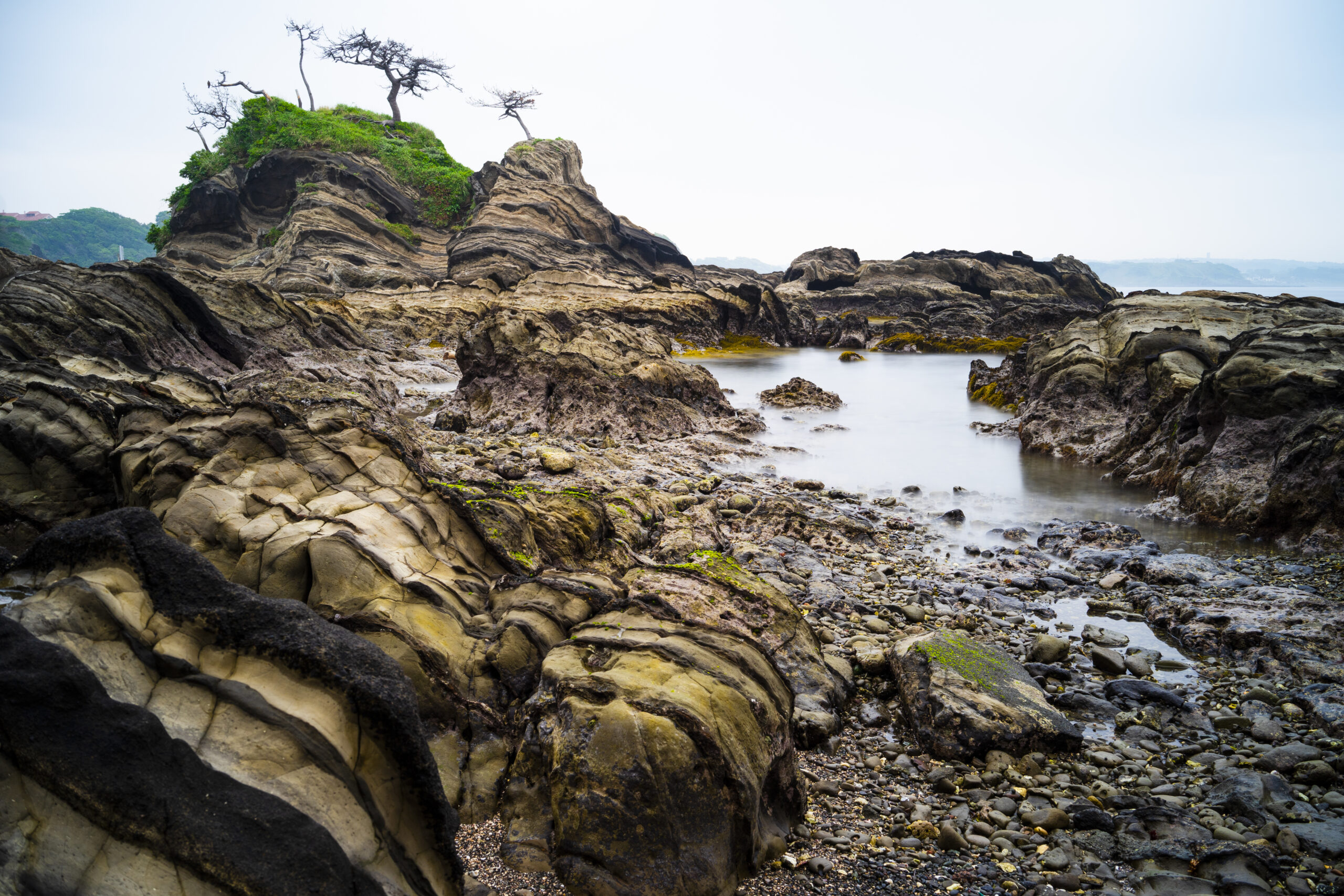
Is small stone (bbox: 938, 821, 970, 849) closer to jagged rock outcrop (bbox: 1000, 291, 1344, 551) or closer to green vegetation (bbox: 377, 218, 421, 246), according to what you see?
jagged rock outcrop (bbox: 1000, 291, 1344, 551)

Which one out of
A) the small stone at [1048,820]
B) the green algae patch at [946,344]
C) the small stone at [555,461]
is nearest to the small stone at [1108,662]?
the small stone at [1048,820]

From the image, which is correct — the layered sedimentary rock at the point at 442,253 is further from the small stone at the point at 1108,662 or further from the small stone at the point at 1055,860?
the small stone at the point at 1055,860

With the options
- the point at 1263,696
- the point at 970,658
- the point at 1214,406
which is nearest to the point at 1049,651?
the point at 970,658

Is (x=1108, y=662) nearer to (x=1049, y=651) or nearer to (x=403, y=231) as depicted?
(x=1049, y=651)

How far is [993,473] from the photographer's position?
16094 mm

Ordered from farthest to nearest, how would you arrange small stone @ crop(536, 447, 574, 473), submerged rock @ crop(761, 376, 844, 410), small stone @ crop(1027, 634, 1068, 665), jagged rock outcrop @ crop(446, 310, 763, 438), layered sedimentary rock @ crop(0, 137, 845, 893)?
submerged rock @ crop(761, 376, 844, 410)
jagged rock outcrop @ crop(446, 310, 763, 438)
small stone @ crop(536, 447, 574, 473)
small stone @ crop(1027, 634, 1068, 665)
layered sedimentary rock @ crop(0, 137, 845, 893)

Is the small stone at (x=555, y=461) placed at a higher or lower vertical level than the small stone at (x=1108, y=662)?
higher

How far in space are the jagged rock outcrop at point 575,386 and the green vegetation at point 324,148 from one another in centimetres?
3758

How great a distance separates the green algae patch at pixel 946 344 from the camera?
45062mm

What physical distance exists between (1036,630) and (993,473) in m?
9.00

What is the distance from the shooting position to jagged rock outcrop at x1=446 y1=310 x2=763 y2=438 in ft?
57.9

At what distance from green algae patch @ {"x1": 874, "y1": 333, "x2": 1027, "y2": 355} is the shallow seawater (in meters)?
15.3

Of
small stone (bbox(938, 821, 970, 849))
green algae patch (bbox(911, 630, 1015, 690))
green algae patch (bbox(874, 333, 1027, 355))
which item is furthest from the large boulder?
green algae patch (bbox(874, 333, 1027, 355))

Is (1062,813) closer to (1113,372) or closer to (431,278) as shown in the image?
(1113,372)
